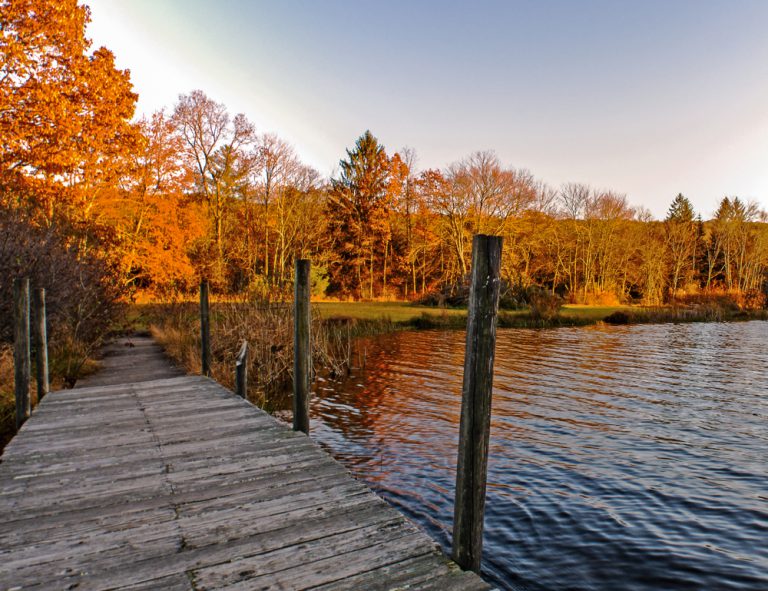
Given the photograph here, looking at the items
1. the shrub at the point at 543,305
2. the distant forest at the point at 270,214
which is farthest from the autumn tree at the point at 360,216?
the shrub at the point at 543,305

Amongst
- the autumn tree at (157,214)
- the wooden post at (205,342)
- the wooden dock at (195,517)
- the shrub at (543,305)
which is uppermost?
the autumn tree at (157,214)

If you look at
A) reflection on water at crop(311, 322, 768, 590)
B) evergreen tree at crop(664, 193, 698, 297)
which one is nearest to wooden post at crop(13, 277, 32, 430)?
reflection on water at crop(311, 322, 768, 590)

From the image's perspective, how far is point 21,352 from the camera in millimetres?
6906

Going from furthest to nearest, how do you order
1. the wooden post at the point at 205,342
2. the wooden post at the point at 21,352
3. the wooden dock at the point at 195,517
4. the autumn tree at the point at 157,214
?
the autumn tree at the point at 157,214
the wooden post at the point at 205,342
the wooden post at the point at 21,352
the wooden dock at the point at 195,517

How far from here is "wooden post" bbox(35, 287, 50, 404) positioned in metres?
7.76

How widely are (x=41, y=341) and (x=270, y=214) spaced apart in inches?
1303

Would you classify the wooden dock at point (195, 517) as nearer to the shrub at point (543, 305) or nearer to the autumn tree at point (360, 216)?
the shrub at point (543, 305)

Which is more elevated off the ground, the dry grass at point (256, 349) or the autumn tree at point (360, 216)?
the autumn tree at point (360, 216)

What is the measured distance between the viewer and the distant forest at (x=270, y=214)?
16.1m

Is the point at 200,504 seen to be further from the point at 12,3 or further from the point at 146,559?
the point at 12,3

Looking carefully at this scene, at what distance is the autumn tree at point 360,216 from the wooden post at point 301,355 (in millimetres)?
39200

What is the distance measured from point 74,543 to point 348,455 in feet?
18.7

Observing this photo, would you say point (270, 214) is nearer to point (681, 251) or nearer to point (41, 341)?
point (41, 341)

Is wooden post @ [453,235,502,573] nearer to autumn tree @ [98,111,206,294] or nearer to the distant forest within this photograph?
the distant forest
